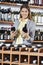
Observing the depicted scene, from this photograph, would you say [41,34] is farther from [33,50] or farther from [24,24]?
[33,50]

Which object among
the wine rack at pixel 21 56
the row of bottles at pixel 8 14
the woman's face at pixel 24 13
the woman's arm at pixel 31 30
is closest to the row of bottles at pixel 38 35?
the woman's arm at pixel 31 30

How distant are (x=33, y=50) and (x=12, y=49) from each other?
0.23 meters

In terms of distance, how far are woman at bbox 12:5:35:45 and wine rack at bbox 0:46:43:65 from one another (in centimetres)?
54

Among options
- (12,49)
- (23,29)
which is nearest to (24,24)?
(23,29)

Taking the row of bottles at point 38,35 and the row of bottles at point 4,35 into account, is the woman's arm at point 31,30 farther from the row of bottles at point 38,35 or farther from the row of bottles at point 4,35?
the row of bottles at point 4,35

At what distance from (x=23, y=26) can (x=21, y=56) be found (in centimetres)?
69

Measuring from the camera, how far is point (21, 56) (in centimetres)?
216

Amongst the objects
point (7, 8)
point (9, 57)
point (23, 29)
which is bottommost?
point (9, 57)

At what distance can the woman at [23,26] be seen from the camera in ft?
8.92

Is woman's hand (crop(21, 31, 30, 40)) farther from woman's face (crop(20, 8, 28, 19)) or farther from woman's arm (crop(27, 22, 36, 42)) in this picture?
woman's face (crop(20, 8, 28, 19))

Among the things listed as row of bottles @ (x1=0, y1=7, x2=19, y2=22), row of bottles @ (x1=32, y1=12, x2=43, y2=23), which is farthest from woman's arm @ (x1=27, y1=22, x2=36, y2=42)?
row of bottles @ (x1=0, y1=7, x2=19, y2=22)

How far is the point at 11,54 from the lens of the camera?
2176 mm

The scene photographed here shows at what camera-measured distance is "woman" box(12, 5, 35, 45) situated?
272 cm

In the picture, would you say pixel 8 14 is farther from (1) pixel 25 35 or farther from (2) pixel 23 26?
(1) pixel 25 35
